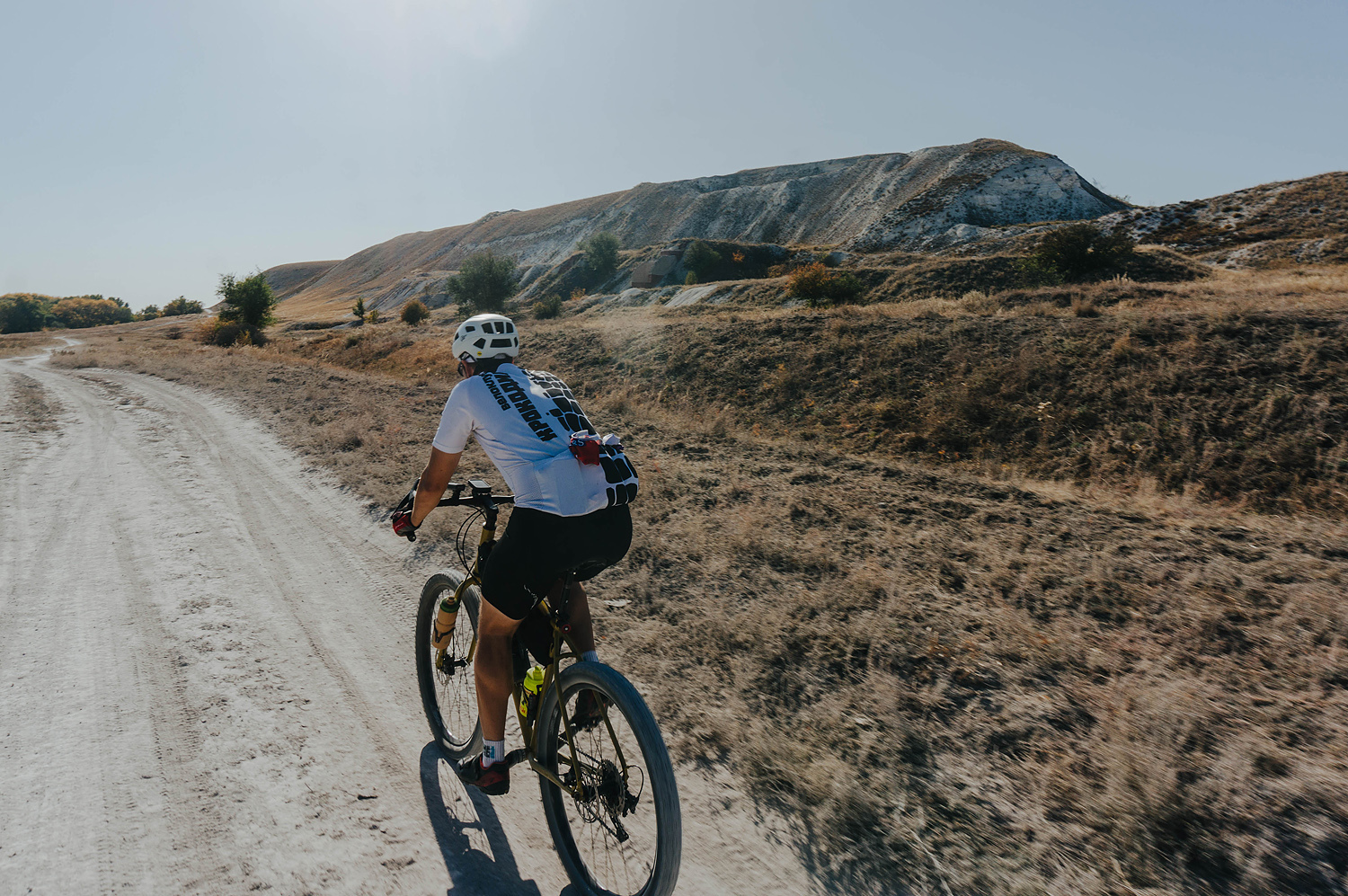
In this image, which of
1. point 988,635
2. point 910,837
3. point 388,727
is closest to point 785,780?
point 910,837

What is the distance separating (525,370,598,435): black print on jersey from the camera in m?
2.91

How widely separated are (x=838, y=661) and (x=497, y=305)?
54022 mm

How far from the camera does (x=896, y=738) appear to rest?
348 cm

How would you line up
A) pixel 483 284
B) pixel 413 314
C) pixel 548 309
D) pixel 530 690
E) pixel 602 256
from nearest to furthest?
pixel 530 690 → pixel 548 309 → pixel 483 284 → pixel 413 314 → pixel 602 256

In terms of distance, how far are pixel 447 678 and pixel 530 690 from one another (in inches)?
50.7

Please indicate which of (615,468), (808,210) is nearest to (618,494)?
(615,468)

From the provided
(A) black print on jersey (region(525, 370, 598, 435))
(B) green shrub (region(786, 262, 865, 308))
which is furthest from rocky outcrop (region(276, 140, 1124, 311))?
(A) black print on jersey (region(525, 370, 598, 435))

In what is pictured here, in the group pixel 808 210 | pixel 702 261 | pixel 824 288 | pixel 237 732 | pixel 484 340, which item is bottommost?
pixel 237 732

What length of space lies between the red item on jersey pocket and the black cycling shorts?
0.25m

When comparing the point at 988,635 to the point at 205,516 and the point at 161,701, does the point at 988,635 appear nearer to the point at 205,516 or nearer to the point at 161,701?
the point at 161,701

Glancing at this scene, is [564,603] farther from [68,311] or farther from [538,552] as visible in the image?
[68,311]

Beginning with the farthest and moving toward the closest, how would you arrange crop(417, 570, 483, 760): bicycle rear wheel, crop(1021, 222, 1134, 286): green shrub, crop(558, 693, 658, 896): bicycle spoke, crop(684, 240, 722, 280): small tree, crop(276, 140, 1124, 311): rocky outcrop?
crop(276, 140, 1124, 311): rocky outcrop → crop(684, 240, 722, 280): small tree → crop(1021, 222, 1134, 286): green shrub → crop(417, 570, 483, 760): bicycle rear wheel → crop(558, 693, 658, 896): bicycle spoke

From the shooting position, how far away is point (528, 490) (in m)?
2.79

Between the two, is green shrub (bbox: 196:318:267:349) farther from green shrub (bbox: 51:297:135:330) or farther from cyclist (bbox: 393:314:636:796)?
green shrub (bbox: 51:297:135:330)
